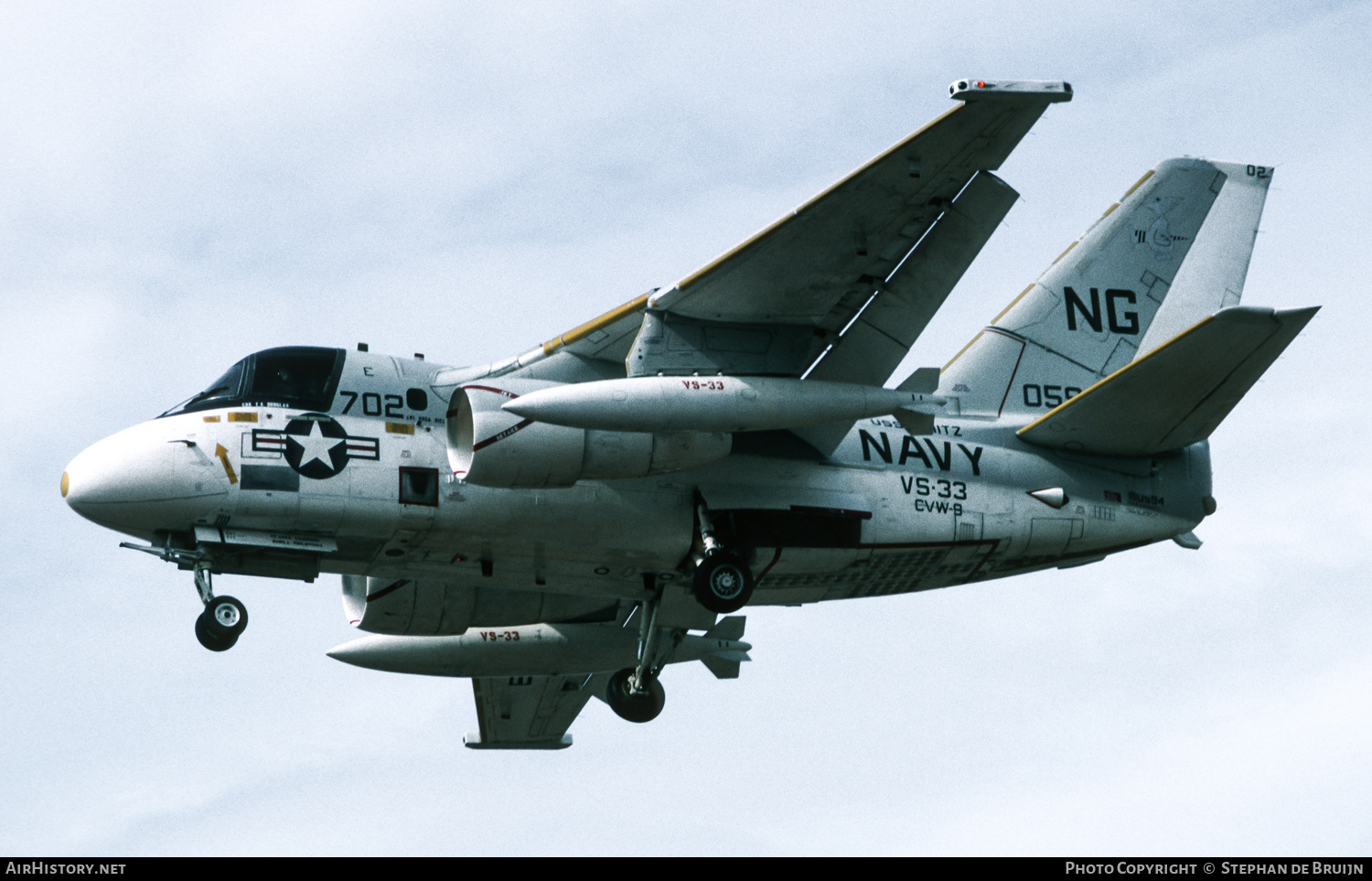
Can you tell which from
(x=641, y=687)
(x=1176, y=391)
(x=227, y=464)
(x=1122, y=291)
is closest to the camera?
(x=227, y=464)

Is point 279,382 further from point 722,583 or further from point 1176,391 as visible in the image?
point 1176,391

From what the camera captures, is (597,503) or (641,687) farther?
(641,687)

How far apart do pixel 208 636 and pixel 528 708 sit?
8.74 m

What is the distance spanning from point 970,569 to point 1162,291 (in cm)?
518

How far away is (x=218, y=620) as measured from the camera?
2084cm

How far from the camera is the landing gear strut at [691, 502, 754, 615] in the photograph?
2191cm

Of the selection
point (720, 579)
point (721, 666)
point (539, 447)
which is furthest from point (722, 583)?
point (721, 666)

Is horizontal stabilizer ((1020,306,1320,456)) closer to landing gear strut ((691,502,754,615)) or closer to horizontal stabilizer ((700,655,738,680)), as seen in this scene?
landing gear strut ((691,502,754,615))

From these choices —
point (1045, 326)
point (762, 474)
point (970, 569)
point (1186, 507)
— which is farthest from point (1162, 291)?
point (762, 474)

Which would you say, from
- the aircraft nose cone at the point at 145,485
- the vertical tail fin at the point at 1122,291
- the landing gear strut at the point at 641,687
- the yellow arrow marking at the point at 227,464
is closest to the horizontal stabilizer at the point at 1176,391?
the vertical tail fin at the point at 1122,291

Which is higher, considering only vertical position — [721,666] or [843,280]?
[843,280]

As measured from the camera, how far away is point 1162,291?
26234 millimetres

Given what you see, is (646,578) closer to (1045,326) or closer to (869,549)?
(869,549)

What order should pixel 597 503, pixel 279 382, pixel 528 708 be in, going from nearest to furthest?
1. pixel 279 382
2. pixel 597 503
3. pixel 528 708
